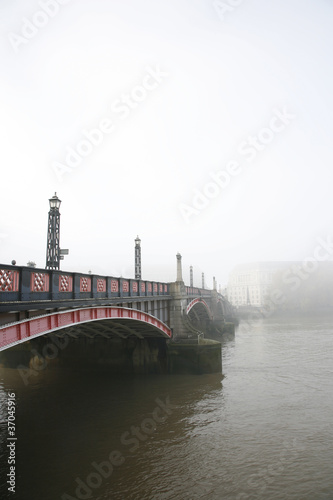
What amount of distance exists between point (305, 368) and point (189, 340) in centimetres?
867

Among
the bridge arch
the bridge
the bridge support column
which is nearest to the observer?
the bridge

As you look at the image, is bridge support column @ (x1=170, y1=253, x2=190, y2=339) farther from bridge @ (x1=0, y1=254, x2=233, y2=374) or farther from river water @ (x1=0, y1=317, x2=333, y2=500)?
river water @ (x1=0, y1=317, x2=333, y2=500)

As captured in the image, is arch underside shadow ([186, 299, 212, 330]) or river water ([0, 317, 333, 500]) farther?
arch underside shadow ([186, 299, 212, 330])

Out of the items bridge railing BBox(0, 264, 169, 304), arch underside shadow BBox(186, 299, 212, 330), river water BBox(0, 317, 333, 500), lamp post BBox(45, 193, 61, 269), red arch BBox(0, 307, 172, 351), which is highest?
lamp post BBox(45, 193, 61, 269)

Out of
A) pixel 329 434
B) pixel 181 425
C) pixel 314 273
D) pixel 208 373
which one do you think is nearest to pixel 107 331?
pixel 208 373

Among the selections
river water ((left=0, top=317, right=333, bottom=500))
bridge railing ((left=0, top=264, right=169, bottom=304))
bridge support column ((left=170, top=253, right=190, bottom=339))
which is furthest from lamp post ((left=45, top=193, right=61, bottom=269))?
bridge support column ((left=170, top=253, right=190, bottom=339))

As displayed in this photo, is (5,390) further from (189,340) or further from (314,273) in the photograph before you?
(314,273)

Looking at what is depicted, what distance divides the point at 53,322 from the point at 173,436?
7.30 meters

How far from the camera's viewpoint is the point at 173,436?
14117 mm

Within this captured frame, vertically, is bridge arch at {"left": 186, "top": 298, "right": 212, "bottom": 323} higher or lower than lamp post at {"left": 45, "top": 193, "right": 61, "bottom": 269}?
lower

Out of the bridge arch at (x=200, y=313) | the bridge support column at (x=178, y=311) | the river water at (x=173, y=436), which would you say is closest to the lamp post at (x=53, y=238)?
the river water at (x=173, y=436)

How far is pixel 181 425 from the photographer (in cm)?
1520

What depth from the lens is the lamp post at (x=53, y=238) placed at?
43.4ft

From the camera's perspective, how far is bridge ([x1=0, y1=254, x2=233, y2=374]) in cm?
879
